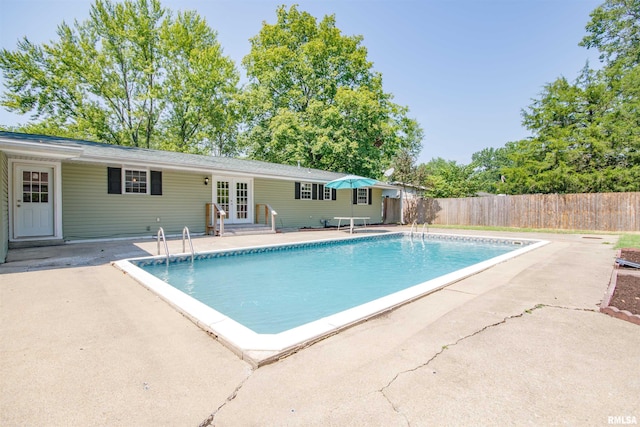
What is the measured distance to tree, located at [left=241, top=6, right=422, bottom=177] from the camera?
20609 millimetres

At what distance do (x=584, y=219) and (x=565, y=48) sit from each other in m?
11.6

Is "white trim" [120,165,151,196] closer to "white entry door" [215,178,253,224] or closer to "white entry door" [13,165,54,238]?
"white entry door" [13,165,54,238]

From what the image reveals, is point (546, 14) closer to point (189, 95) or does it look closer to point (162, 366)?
point (162, 366)

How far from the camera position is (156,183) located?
1065 centimetres

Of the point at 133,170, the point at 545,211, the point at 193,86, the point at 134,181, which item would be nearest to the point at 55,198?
the point at 134,181

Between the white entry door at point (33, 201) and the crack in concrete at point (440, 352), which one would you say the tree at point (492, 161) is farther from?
the white entry door at point (33, 201)

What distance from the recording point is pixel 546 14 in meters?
14.2

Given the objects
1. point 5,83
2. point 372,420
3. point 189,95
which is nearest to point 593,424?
point 372,420

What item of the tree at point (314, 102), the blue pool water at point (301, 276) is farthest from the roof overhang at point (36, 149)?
the tree at point (314, 102)

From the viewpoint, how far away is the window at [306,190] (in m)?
15.6

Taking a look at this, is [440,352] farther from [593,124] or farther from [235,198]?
[593,124]

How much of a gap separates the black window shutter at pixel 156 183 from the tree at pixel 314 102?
1125 centimetres

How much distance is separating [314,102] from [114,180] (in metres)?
14.6

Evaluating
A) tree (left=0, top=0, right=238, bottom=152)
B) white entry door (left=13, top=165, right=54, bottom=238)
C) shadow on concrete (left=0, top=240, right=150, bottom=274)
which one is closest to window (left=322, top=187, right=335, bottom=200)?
shadow on concrete (left=0, top=240, right=150, bottom=274)
